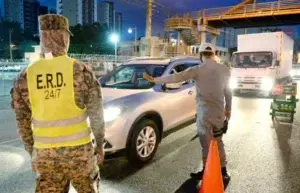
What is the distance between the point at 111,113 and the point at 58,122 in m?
2.57

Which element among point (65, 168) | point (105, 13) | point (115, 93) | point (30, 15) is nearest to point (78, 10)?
point (105, 13)

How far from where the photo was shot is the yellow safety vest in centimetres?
218

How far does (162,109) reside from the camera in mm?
5617

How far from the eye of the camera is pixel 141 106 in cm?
509

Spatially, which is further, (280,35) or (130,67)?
(280,35)

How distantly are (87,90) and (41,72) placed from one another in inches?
13.4

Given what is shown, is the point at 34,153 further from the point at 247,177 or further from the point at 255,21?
the point at 255,21

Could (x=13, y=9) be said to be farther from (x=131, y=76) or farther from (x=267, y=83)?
(x=131, y=76)

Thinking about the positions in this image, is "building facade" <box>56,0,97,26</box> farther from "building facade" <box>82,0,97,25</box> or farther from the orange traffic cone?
the orange traffic cone

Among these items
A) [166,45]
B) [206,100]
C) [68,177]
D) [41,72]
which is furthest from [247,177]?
[166,45]

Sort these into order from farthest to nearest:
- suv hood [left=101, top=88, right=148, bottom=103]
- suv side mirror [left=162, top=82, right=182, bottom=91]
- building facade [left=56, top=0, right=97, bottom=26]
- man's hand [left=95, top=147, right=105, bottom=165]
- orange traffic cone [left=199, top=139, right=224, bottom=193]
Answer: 1. building facade [left=56, top=0, right=97, bottom=26]
2. suv side mirror [left=162, top=82, right=182, bottom=91]
3. suv hood [left=101, top=88, right=148, bottom=103]
4. orange traffic cone [left=199, top=139, right=224, bottom=193]
5. man's hand [left=95, top=147, right=105, bottom=165]

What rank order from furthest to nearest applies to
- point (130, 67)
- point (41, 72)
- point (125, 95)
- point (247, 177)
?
point (130, 67) → point (125, 95) → point (247, 177) → point (41, 72)

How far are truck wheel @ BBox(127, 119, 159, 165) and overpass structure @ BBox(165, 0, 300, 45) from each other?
99.5ft

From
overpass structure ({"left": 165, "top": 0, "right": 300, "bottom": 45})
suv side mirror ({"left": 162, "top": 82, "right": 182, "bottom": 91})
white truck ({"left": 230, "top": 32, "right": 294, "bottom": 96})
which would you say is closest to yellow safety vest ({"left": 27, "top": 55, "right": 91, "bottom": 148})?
suv side mirror ({"left": 162, "top": 82, "right": 182, "bottom": 91})
